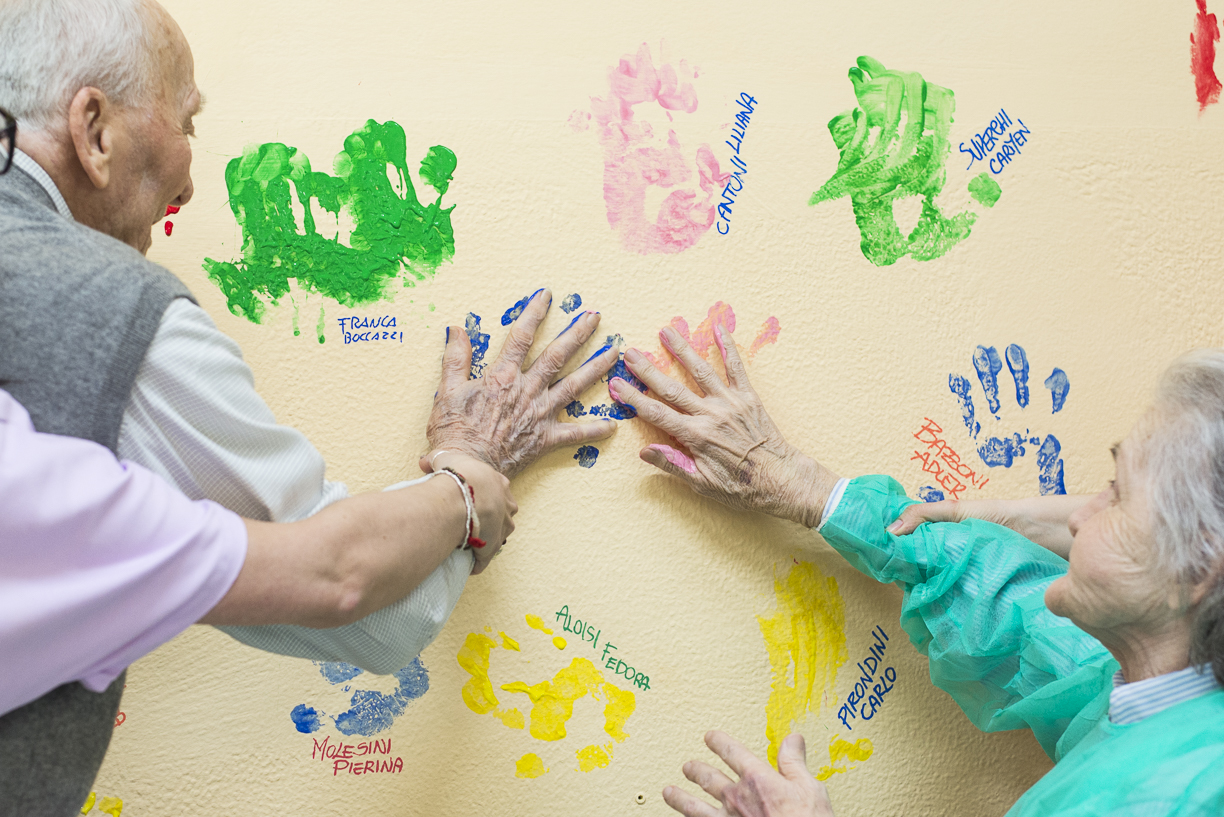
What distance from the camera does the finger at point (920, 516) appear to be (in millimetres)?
1223

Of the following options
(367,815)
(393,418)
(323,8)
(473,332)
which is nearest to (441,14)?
(323,8)

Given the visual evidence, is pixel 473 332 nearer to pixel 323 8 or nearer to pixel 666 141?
pixel 666 141

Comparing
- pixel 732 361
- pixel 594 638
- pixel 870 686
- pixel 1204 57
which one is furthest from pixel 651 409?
pixel 1204 57

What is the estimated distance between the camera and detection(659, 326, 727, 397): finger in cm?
127

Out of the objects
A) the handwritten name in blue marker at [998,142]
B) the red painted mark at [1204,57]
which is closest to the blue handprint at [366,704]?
the handwritten name in blue marker at [998,142]

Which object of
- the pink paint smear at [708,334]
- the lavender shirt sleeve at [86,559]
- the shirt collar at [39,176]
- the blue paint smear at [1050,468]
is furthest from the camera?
the blue paint smear at [1050,468]

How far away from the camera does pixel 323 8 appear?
1302 mm

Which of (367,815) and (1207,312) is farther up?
(1207,312)

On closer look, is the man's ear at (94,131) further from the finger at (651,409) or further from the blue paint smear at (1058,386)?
the blue paint smear at (1058,386)

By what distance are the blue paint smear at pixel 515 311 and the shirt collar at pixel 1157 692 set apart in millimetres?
887

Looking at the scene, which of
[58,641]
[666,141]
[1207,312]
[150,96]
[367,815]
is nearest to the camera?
[58,641]

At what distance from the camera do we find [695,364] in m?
1.27

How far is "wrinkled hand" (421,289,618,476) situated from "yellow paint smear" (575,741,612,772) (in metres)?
0.43

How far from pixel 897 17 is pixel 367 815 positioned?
4.93ft
